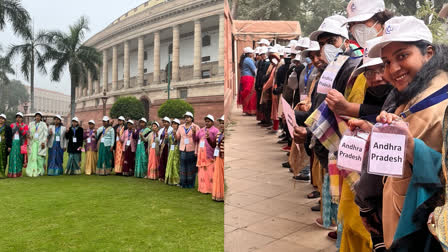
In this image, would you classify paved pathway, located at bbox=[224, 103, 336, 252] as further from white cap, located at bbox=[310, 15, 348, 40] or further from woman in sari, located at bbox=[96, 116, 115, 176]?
white cap, located at bbox=[310, 15, 348, 40]

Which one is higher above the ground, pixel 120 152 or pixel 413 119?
pixel 413 119

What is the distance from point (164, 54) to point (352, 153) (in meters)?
0.89

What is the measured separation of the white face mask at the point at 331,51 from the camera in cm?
226

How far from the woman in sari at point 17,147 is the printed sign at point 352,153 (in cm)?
215

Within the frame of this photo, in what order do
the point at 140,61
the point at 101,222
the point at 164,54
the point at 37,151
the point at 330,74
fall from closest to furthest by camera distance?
the point at 164,54 → the point at 140,61 → the point at 330,74 → the point at 101,222 → the point at 37,151

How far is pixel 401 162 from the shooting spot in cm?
105

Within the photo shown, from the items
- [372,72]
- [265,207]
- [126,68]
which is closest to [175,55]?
[126,68]

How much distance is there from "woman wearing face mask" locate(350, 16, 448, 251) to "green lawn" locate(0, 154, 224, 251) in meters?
1.46

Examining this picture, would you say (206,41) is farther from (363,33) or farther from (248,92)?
(248,92)

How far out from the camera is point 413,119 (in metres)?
1.16

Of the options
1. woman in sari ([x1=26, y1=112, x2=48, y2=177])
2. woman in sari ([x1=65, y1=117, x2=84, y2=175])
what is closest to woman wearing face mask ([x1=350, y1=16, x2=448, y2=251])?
woman in sari ([x1=65, y1=117, x2=84, y2=175])

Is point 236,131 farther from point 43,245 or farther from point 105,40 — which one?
point 105,40

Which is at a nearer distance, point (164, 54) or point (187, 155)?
point (164, 54)

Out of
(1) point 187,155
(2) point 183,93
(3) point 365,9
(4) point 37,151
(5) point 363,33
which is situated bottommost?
(1) point 187,155
